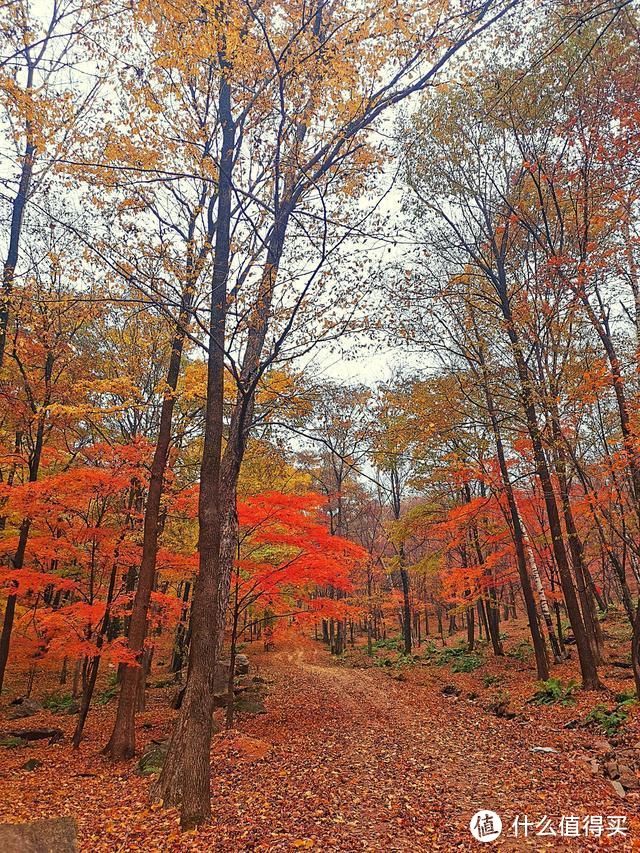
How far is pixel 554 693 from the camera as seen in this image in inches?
416

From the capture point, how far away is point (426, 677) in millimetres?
17156

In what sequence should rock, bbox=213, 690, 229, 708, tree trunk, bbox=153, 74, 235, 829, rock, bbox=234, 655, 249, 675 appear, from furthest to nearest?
rock, bbox=234, 655, 249, 675
rock, bbox=213, 690, 229, 708
tree trunk, bbox=153, 74, 235, 829

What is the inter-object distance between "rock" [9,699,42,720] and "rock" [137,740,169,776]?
9.56 meters

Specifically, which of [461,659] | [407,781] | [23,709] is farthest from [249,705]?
[461,659]

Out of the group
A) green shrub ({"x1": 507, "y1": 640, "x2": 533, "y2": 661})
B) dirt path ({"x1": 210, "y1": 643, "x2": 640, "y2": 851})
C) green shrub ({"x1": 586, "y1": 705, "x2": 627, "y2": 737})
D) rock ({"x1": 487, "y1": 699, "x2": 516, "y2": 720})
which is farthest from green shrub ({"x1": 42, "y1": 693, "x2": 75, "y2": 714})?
green shrub ({"x1": 507, "y1": 640, "x2": 533, "y2": 661})

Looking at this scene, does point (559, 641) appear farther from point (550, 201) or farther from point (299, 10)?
point (299, 10)

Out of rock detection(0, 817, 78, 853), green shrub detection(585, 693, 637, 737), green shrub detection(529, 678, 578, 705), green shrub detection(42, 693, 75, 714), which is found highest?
rock detection(0, 817, 78, 853)

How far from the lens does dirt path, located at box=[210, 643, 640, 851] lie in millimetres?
5199

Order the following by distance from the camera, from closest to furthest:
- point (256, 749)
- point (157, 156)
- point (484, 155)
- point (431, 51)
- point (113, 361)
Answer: point (431, 51)
point (157, 156)
point (256, 749)
point (484, 155)
point (113, 361)

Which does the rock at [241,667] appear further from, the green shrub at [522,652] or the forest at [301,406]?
the green shrub at [522,652]

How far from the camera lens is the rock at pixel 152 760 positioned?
7828 millimetres

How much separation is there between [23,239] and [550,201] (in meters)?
12.7

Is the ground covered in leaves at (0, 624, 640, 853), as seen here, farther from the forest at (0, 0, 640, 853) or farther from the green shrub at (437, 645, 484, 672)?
the green shrub at (437, 645, 484, 672)

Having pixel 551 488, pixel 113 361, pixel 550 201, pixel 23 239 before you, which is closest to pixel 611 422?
pixel 551 488
